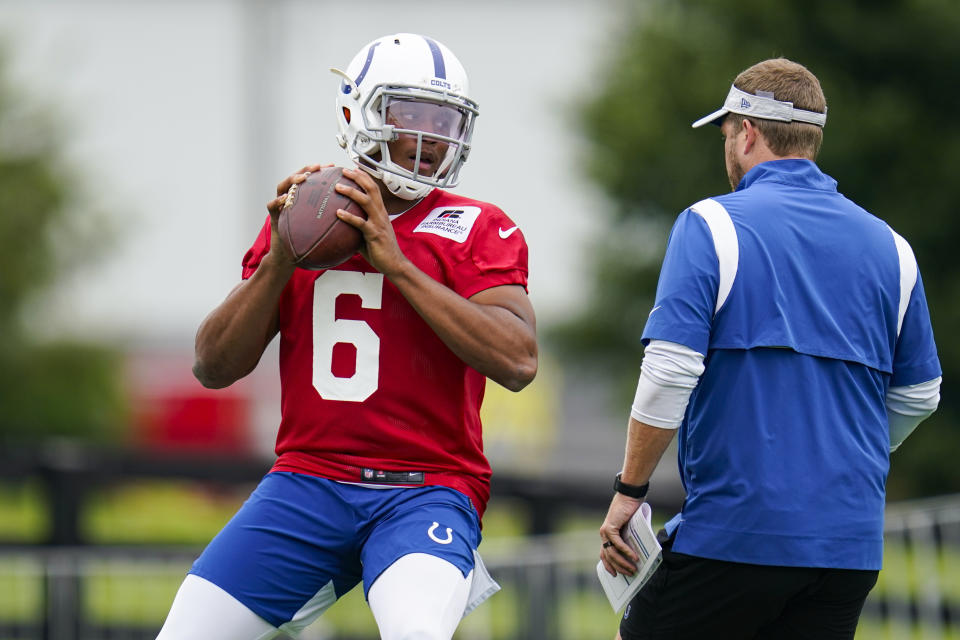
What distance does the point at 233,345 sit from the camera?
13.3 ft

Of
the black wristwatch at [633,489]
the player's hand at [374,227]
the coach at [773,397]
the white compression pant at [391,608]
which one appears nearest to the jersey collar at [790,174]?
the coach at [773,397]

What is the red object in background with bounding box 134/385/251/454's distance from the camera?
25.6 metres

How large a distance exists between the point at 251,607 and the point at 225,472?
624cm

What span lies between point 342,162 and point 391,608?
14.0m

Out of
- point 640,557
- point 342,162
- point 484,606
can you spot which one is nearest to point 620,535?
point 640,557

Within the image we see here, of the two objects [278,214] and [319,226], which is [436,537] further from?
[278,214]

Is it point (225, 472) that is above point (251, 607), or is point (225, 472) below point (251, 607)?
below

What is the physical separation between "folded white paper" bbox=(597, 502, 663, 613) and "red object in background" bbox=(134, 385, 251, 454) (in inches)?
840

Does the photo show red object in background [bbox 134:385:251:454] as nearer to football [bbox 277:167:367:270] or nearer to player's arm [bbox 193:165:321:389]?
player's arm [bbox 193:165:321:389]

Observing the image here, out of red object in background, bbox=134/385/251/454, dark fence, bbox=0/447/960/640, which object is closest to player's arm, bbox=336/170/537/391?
dark fence, bbox=0/447/960/640

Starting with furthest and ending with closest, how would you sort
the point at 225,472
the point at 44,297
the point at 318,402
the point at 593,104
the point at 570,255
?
1. the point at 44,297
2. the point at 570,255
3. the point at 593,104
4. the point at 225,472
5. the point at 318,402

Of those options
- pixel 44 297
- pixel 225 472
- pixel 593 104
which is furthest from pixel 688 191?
pixel 44 297

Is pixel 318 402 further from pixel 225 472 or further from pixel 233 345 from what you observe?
pixel 225 472

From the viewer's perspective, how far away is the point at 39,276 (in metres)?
20.4
